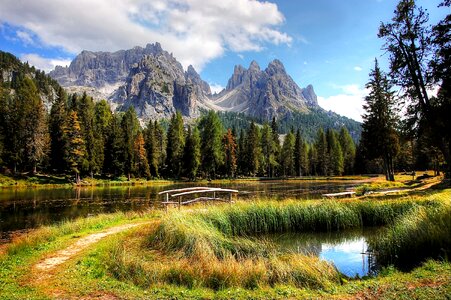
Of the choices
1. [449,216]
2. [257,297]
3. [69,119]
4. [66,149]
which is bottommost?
[257,297]

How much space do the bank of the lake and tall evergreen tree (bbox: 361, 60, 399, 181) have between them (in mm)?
40046

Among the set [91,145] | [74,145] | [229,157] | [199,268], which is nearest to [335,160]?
[229,157]

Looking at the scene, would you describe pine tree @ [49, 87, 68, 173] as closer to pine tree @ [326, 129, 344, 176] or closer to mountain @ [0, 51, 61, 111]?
pine tree @ [326, 129, 344, 176]

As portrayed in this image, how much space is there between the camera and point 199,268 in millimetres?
10500

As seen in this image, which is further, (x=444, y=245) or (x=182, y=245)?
(x=182, y=245)

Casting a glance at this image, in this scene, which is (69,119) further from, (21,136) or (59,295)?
(59,295)

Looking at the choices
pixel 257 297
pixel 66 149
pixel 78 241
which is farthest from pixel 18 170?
pixel 257 297

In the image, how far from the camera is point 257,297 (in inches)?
326

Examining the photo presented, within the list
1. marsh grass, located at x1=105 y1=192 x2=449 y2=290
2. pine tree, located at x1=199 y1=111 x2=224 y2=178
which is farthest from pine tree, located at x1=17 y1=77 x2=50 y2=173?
marsh grass, located at x1=105 y1=192 x2=449 y2=290

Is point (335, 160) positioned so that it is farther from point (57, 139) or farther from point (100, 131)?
point (57, 139)

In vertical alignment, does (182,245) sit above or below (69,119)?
below

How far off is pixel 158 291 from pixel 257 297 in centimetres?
271

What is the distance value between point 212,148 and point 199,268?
7642 cm

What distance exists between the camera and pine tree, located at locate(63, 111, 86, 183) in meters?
62.9
